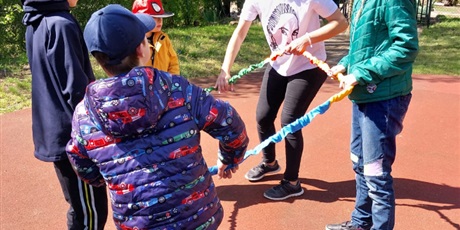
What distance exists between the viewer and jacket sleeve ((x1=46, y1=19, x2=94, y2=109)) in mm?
2420

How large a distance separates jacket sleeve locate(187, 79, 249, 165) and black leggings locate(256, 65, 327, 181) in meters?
1.61

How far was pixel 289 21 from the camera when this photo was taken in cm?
351

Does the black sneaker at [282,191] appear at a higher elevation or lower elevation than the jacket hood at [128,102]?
lower

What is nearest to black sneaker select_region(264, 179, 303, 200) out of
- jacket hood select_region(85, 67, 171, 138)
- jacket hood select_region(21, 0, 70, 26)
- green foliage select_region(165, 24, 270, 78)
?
jacket hood select_region(21, 0, 70, 26)

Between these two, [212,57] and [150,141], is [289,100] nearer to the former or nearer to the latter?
[150,141]

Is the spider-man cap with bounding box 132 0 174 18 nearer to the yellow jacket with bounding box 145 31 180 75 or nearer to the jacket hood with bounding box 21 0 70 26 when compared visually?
the yellow jacket with bounding box 145 31 180 75

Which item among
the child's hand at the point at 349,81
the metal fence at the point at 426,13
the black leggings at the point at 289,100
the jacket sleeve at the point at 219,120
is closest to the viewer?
the jacket sleeve at the point at 219,120

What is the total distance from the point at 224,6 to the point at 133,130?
19.2 metres

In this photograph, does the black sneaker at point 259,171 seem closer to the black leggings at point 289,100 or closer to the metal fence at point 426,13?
the black leggings at point 289,100

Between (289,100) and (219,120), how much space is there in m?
1.81

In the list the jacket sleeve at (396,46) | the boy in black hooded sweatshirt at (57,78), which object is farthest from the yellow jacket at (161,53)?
the jacket sleeve at (396,46)

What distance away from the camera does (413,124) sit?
5926 mm

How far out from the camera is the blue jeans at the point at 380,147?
2.78 m

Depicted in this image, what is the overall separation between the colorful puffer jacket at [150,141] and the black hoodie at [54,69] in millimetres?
615
